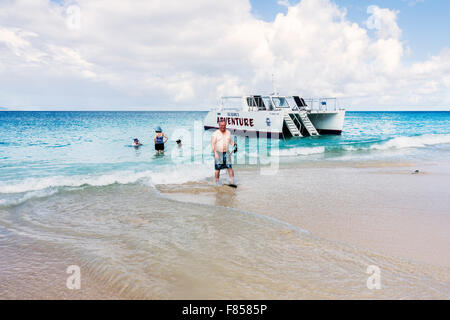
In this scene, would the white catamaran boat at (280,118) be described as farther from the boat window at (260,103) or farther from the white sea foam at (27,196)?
the white sea foam at (27,196)

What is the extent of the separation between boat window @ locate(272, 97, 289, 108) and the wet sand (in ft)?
45.6

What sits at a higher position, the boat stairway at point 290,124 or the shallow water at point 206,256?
the boat stairway at point 290,124

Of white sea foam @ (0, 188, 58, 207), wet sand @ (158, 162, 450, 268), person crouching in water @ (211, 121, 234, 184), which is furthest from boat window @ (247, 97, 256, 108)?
white sea foam @ (0, 188, 58, 207)

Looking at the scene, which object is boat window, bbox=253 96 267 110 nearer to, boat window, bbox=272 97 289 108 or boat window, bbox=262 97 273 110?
boat window, bbox=262 97 273 110

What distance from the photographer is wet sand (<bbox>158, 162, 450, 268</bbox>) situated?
4562mm

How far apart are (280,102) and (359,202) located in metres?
18.6

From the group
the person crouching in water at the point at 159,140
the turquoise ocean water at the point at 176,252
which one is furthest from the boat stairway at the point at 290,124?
Result: the turquoise ocean water at the point at 176,252

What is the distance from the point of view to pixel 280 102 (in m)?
24.4

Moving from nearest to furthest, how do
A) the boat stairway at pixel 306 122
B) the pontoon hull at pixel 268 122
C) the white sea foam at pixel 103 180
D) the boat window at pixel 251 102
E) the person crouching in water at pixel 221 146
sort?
the person crouching in water at pixel 221 146 → the white sea foam at pixel 103 180 → the pontoon hull at pixel 268 122 → the boat stairway at pixel 306 122 → the boat window at pixel 251 102

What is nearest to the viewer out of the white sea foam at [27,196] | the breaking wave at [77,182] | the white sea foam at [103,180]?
the white sea foam at [27,196]

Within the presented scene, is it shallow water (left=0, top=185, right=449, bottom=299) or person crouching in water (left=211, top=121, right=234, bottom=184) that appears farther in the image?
person crouching in water (left=211, top=121, right=234, bottom=184)

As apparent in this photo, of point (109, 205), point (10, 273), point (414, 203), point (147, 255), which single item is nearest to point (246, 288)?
point (147, 255)

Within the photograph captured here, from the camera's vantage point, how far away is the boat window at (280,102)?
79.9ft

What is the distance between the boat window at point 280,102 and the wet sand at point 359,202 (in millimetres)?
13912
